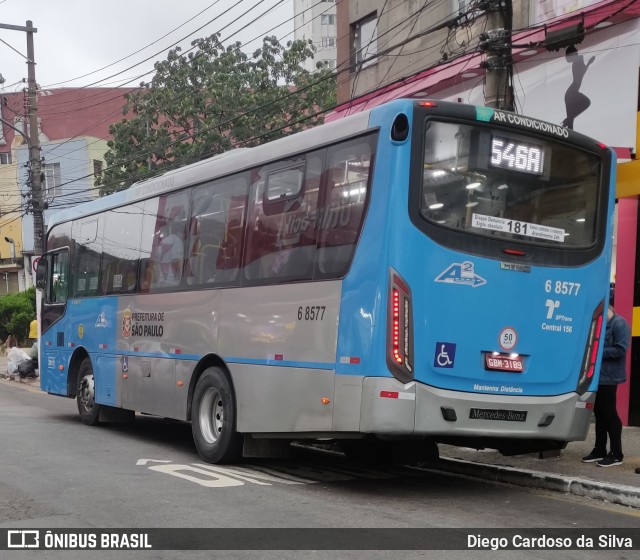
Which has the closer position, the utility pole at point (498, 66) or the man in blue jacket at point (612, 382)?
the man in blue jacket at point (612, 382)

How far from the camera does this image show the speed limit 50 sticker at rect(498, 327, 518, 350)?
7.57m

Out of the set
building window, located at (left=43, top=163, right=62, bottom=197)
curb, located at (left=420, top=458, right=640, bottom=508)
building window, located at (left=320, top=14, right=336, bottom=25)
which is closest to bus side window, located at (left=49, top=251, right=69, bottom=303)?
curb, located at (left=420, top=458, right=640, bottom=508)

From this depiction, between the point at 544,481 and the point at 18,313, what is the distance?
30.2m

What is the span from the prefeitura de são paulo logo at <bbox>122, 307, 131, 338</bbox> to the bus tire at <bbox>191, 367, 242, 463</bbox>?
2.26 metres

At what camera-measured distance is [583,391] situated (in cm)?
812

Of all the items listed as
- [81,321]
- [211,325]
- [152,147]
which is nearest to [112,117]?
[152,147]

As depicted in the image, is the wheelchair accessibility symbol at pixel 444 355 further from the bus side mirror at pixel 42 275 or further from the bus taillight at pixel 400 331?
the bus side mirror at pixel 42 275

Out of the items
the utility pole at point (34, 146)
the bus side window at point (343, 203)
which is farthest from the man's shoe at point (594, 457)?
the utility pole at point (34, 146)

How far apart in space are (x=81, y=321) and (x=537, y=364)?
8017mm

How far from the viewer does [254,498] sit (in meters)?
7.46

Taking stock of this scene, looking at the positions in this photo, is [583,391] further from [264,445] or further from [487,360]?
[264,445]

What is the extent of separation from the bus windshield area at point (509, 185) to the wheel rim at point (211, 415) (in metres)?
3.58

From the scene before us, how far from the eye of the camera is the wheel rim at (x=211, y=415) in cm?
949

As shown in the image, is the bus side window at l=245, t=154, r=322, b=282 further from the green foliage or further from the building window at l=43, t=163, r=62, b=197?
the building window at l=43, t=163, r=62, b=197
